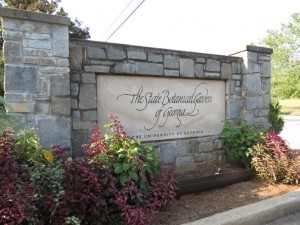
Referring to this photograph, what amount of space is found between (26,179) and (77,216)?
0.59m

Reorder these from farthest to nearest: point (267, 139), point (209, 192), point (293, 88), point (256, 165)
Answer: point (293, 88)
point (267, 139)
point (256, 165)
point (209, 192)

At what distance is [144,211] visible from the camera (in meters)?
2.77

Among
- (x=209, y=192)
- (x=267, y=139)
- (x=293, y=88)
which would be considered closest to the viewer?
(x=209, y=192)

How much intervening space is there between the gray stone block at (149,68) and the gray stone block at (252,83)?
189 centimetres

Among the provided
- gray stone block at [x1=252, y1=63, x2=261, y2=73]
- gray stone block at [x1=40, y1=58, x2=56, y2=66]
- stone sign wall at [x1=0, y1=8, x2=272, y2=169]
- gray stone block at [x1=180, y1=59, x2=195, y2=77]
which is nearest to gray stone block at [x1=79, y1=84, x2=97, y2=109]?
stone sign wall at [x1=0, y1=8, x2=272, y2=169]

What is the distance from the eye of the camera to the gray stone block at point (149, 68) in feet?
13.8

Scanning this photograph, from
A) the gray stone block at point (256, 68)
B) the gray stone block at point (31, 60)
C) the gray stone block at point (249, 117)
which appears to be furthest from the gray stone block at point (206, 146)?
the gray stone block at point (31, 60)

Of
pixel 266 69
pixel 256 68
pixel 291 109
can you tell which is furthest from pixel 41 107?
pixel 291 109

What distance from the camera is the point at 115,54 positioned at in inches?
158

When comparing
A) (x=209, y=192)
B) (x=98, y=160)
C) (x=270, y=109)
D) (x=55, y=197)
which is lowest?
(x=209, y=192)

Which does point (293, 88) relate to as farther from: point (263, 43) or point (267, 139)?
point (267, 139)

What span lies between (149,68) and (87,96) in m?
1.09

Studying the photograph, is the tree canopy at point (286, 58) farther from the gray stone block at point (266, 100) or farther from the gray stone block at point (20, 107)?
the gray stone block at point (20, 107)

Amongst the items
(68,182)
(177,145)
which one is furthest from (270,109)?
(68,182)
